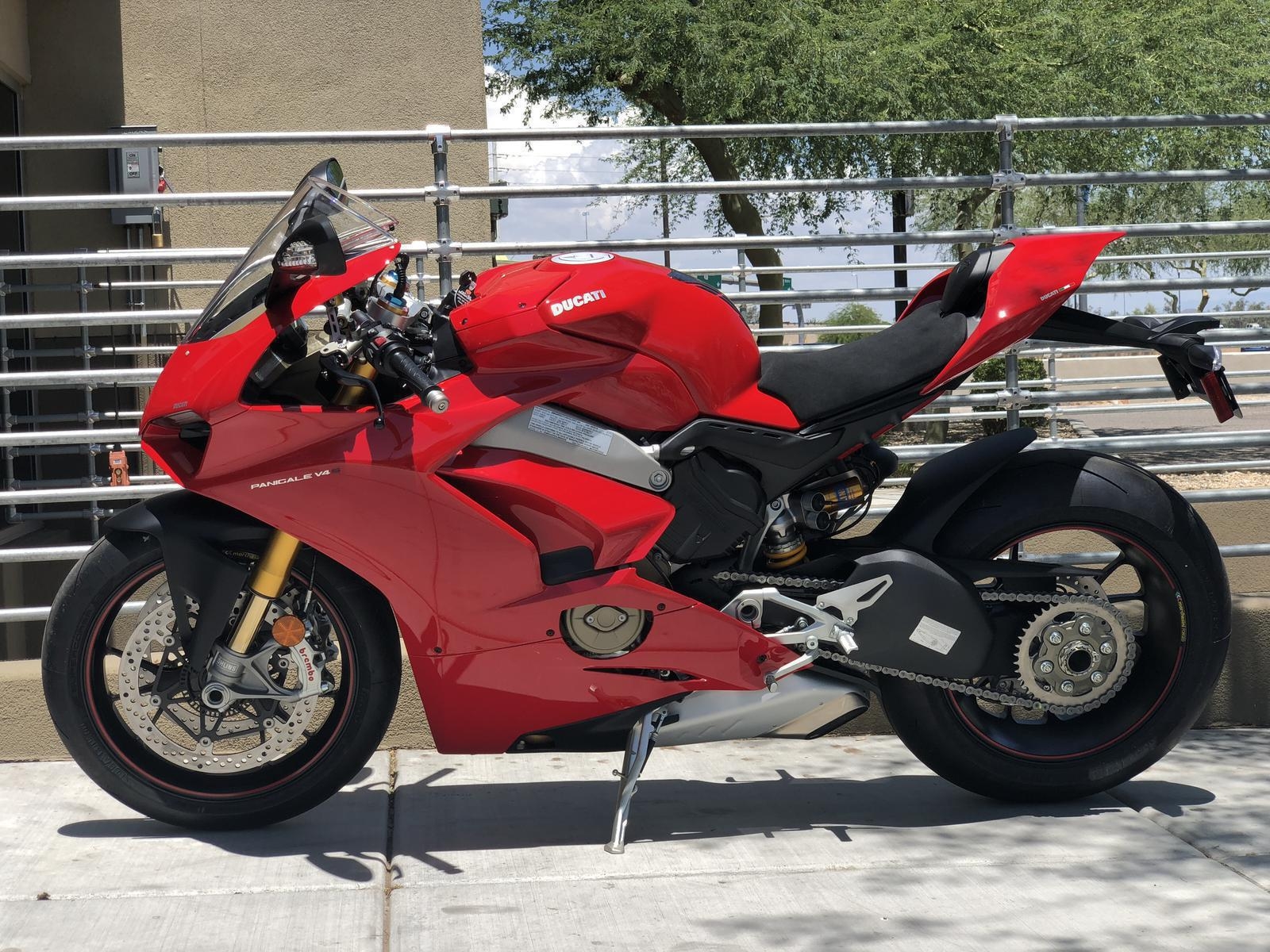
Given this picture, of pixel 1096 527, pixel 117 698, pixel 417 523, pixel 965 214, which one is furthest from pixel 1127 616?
pixel 965 214

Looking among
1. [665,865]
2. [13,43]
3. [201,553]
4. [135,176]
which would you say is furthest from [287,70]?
[665,865]

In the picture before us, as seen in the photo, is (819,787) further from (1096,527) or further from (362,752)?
(362,752)

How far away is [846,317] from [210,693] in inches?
1131

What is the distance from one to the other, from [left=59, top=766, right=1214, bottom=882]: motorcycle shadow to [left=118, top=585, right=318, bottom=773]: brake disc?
251 millimetres

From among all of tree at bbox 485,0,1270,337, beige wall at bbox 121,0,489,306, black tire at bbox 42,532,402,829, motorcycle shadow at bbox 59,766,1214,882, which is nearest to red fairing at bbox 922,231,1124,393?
motorcycle shadow at bbox 59,766,1214,882

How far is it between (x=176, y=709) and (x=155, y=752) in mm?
129

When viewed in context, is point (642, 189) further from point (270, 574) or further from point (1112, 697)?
point (1112, 697)

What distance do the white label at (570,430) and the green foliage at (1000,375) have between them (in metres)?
10.7

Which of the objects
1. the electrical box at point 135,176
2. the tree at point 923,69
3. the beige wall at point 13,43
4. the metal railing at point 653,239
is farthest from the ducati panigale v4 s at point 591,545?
the tree at point 923,69

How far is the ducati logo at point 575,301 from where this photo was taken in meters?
3.58

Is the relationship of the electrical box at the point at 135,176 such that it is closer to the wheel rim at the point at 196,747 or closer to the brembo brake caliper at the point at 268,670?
the wheel rim at the point at 196,747

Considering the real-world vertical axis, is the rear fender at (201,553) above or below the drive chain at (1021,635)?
above

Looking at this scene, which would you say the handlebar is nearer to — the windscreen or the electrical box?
the windscreen

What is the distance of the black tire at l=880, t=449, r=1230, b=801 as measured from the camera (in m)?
4.05
